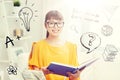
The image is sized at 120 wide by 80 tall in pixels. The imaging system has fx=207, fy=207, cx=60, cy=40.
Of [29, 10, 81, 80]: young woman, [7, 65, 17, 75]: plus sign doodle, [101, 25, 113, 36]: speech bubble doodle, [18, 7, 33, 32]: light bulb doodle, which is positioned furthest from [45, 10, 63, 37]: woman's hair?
[7, 65, 17, 75]: plus sign doodle

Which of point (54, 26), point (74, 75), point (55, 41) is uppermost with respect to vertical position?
point (54, 26)

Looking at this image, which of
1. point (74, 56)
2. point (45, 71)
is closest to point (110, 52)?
point (74, 56)

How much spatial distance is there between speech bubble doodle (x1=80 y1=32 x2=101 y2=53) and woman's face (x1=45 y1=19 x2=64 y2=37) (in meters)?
0.19

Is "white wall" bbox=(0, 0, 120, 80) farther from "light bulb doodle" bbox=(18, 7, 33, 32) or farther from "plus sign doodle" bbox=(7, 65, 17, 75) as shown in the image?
"plus sign doodle" bbox=(7, 65, 17, 75)

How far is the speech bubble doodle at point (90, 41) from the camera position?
5.21 ft

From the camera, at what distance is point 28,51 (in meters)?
1.62

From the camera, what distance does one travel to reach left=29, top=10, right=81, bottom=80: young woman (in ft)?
5.18

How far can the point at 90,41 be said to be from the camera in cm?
159

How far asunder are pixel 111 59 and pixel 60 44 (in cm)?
41

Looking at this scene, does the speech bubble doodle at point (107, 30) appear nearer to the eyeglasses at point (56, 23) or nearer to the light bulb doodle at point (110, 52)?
the light bulb doodle at point (110, 52)

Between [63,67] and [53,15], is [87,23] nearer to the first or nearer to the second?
[53,15]

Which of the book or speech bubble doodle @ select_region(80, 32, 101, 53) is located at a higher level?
speech bubble doodle @ select_region(80, 32, 101, 53)

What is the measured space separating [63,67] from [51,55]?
0.43ft

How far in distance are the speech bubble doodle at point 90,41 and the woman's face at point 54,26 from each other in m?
0.19
